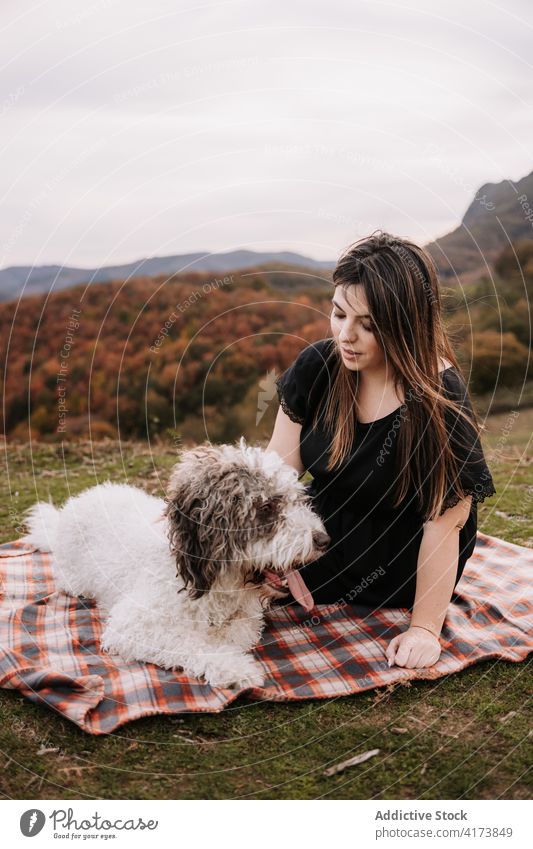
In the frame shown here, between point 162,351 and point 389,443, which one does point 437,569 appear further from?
point 162,351

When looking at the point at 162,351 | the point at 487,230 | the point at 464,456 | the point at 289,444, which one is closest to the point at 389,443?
the point at 464,456

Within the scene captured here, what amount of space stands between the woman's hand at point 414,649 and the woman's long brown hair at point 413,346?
0.66m

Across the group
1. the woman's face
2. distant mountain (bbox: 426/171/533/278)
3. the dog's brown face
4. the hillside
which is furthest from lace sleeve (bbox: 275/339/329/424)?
distant mountain (bbox: 426/171/533/278)

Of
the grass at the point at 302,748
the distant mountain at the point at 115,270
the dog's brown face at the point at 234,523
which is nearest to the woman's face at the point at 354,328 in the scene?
the dog's brown face at the point at 234,523

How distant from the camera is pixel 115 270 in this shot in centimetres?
963

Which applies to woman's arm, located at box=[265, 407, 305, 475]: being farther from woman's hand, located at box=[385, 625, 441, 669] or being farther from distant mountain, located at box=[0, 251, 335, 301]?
distant mountain, located at box=[0, 251, 335, 301]

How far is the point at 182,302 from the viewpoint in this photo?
10070mm

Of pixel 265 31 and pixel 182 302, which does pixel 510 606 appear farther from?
pixel 182 302

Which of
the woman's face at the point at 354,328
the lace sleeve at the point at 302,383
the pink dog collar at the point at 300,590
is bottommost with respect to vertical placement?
the pink dog collar at the point at 300,590

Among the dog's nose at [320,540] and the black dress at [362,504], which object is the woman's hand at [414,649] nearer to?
the black dress at [362,504]

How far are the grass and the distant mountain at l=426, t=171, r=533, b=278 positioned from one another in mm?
7357

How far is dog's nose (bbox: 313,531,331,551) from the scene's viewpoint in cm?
377

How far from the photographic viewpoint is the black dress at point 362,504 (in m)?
4.33

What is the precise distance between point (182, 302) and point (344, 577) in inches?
246
